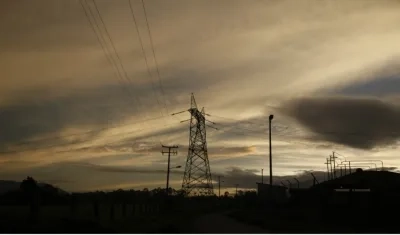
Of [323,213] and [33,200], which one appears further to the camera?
[323,213]

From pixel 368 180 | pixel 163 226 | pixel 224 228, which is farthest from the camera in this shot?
pixel 368 180

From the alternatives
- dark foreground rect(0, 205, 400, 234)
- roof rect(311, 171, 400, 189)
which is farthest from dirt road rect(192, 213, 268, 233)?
roof rect(311, 171, 400, 189)

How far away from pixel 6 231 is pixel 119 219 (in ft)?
57.0

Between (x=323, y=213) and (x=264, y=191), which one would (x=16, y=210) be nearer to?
(x=323, y=213)

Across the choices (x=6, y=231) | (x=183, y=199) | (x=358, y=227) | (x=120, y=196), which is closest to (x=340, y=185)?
(x=358, y=227)

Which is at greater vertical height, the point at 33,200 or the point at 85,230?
the point at 33,200

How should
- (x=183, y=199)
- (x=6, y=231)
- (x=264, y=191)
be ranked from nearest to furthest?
(x=6, y=231) < (x=264, y=191) < (x=183, y=199)

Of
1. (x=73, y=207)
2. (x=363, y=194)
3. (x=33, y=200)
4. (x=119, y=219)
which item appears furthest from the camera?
(x=363, y=194)

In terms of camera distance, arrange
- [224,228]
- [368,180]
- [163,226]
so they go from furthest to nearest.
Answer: [368,180] → [163,226] → [224,228]

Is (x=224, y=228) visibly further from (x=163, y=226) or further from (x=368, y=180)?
(x=368, y=180)

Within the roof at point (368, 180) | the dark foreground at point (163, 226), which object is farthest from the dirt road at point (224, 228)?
the roof at point (368, 180)

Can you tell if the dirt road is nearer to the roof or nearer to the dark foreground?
the dark foreground

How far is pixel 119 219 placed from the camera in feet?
127

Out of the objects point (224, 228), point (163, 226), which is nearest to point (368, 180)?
point (224, 228)
